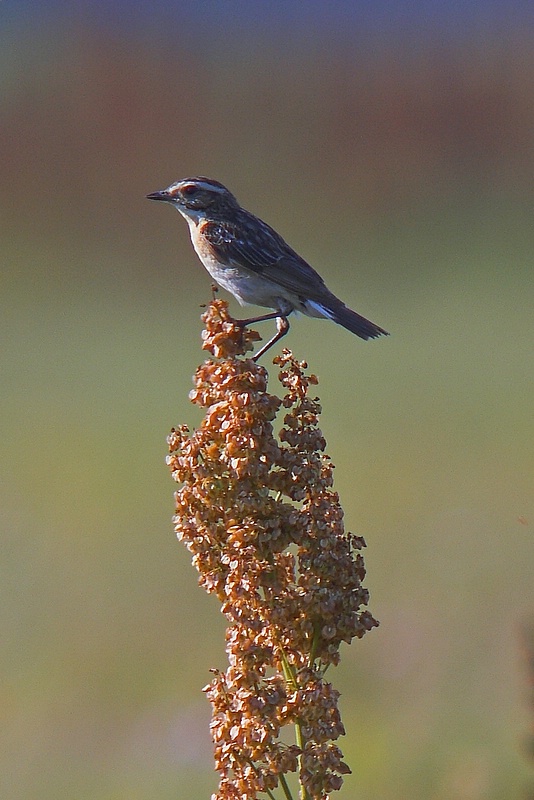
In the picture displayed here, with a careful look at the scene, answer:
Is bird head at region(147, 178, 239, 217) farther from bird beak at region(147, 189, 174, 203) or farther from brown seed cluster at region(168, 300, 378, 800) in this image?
brown seed cluster at region(168, 300, 378, 800)

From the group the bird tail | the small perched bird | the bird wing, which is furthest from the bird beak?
the bird tail

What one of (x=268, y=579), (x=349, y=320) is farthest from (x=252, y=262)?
(x=268, y=579)

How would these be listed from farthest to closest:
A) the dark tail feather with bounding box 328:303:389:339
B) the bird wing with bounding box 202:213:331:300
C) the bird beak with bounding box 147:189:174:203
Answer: the bird beak with bounding box 147:189:174:203, the bird wing with bounding box 202:213:331:300, the dark tail feather with bounding box 328:303:389:339

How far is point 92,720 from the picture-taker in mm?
5938

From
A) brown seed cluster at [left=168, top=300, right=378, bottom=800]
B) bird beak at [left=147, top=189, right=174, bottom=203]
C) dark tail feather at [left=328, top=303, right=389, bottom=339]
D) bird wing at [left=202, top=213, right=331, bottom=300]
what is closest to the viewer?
brown seed cluster at [left=168, top=300, right=378, bottom=800]

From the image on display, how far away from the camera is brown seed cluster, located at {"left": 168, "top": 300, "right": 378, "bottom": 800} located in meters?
2.10

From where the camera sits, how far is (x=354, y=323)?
375cm

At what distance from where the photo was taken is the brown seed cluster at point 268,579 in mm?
2104

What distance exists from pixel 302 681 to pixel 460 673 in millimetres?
3871

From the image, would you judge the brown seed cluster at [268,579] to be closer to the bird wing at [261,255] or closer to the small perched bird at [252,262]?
the small perched bird at [252,262]

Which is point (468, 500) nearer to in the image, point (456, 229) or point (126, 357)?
point (126, 357)

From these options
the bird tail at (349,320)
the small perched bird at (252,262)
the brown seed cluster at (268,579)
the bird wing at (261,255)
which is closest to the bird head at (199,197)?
the small perched bird at (252,262)

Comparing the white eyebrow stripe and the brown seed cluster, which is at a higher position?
the white eyebrow stripe

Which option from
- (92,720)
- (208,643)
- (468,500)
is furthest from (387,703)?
(468,500)
